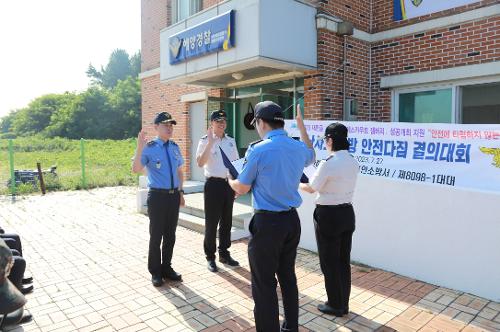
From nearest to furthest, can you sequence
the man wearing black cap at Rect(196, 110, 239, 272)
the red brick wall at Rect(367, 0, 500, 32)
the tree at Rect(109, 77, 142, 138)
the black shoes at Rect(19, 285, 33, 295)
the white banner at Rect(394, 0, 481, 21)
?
the black shoes at Rect(19, 285, 33, 295)
the man wearing black cap at Rect(196, 110, 239, 272)
the white banner at Rect(394, 0, 481, 21)
the red brick wall at Rect(367, 0, 500, 32)
the tree at Rect(109, 77, 142, 138)

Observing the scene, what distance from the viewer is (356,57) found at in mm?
7359

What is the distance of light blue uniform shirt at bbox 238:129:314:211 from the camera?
284 centimetres

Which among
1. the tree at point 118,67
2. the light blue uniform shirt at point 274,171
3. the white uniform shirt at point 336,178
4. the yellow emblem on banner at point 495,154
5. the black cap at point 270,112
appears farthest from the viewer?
the tree at point 118,67

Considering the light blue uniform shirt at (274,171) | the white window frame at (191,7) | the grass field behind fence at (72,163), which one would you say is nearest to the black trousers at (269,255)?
the light blue uniform shirt at (274,171)

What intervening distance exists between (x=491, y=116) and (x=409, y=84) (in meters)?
1.48

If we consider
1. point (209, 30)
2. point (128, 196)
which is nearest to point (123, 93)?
point (128, 196)

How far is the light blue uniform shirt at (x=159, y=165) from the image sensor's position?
4391 millimetres

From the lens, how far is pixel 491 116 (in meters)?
6.36

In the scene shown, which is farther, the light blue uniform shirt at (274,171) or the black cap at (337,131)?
the black cap at (337,131)

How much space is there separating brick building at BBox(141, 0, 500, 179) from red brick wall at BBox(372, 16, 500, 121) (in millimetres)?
17

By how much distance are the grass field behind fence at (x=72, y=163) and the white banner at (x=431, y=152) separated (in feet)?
35.2

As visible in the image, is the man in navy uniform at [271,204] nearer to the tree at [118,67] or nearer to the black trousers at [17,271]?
the black trousers at [17,271]

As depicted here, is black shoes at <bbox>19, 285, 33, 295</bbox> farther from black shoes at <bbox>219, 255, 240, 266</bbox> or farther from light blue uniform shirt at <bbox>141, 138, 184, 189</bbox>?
black shoes at <bbox>219, 255, 240, 266</bbox>

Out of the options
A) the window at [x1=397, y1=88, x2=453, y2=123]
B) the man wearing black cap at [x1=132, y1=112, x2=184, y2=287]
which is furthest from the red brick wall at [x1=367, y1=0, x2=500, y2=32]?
the man wearing black cap at [x1=132, y1=112, x2=184, y2=287]
